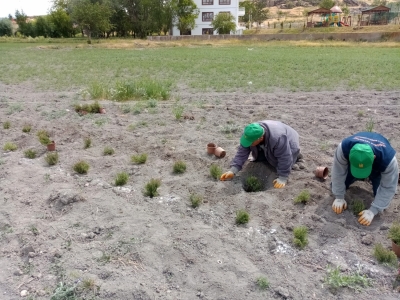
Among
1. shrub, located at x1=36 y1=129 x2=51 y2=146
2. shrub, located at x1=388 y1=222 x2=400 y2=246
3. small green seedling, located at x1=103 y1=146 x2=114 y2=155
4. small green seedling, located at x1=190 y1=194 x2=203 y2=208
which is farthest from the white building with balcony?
shrub, located at x1=388 y1=222 x2=400 y2=246

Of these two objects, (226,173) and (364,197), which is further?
(226,173)

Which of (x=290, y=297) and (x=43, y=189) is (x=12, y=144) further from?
(x=290, y=297)

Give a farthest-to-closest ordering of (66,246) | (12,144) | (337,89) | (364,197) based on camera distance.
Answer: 1. (337,89)
2. (12,144)
3. (364,197)
4. (66,246)

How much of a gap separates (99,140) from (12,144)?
1347 millimetres

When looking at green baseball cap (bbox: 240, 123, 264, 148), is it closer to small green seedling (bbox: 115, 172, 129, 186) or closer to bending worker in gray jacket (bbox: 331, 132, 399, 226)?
bending worker in gray jacket (bbox: 331, 132, 399, 226)

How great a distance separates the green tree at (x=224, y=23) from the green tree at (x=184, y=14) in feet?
10.4

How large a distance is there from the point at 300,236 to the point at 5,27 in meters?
60.9

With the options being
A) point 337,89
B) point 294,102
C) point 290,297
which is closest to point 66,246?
point 290,297

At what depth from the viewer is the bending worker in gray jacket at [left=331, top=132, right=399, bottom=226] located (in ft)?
11.6

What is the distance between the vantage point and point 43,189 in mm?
4785

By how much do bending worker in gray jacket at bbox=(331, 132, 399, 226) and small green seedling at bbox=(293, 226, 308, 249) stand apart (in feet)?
1.93

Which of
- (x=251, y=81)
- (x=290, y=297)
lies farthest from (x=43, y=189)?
(x=251, y=81)

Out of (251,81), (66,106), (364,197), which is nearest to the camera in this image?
(364,197)

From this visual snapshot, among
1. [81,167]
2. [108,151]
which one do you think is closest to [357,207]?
[81,167]
